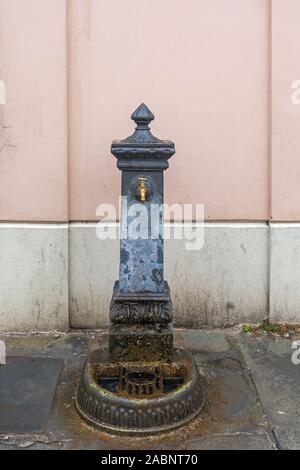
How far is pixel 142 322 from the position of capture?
4.29 m

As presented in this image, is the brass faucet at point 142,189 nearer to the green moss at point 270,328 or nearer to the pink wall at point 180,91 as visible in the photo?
the pink wall at point 180,91

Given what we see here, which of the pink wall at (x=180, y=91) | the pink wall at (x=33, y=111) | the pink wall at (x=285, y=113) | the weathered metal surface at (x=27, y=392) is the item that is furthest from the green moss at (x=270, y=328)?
the pink wall at (x=33, y=111)

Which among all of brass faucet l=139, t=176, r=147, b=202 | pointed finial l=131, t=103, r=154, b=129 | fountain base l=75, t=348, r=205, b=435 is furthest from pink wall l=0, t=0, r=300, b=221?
fountain base l=75, t=348, r=205, b=435

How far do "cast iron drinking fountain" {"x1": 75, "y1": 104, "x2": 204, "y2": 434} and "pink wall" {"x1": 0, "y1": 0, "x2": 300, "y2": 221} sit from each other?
1.10 meters

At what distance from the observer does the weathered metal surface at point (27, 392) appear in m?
3.94

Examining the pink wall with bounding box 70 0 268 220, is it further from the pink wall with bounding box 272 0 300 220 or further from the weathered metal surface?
the weathered metal surface

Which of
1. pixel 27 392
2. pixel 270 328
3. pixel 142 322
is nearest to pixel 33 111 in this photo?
pixel 142 322

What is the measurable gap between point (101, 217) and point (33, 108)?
3.46 feet

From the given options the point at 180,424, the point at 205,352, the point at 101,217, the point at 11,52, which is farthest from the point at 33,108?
the point at 180,424

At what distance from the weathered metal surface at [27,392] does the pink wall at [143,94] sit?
1.24 m

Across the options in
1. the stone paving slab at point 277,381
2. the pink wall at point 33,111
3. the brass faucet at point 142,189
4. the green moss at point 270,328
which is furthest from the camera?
the green moss at point 270,328

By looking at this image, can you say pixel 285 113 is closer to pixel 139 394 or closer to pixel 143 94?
pixel 143 94

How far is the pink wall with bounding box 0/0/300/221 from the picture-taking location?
5.19 meters

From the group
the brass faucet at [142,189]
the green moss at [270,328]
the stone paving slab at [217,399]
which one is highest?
the brass faucet at [142,189]
